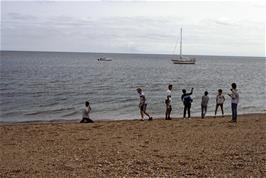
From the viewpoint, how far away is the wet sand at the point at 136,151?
10078 millimetres

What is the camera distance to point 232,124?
18.5 metres

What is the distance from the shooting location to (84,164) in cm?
1071

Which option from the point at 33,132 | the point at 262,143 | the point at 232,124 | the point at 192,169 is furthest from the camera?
the point at 232,124

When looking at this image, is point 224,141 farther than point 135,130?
No

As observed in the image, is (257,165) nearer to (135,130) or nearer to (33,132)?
(135,130)

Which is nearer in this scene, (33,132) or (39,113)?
(33,132)

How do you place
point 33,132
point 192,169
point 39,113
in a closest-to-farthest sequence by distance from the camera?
point 192,169 → point 33,132 → point 39,113

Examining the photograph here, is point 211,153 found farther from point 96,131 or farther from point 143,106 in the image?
point 143,106

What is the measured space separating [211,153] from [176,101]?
2305 centimetres

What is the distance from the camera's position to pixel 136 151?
12.4m

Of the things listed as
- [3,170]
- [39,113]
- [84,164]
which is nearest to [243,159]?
[84,164]

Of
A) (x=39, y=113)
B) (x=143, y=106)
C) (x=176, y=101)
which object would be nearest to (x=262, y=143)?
(x=143, y=106)

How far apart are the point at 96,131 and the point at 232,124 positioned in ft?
19.5

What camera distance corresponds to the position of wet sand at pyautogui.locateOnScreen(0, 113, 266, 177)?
10.1m
